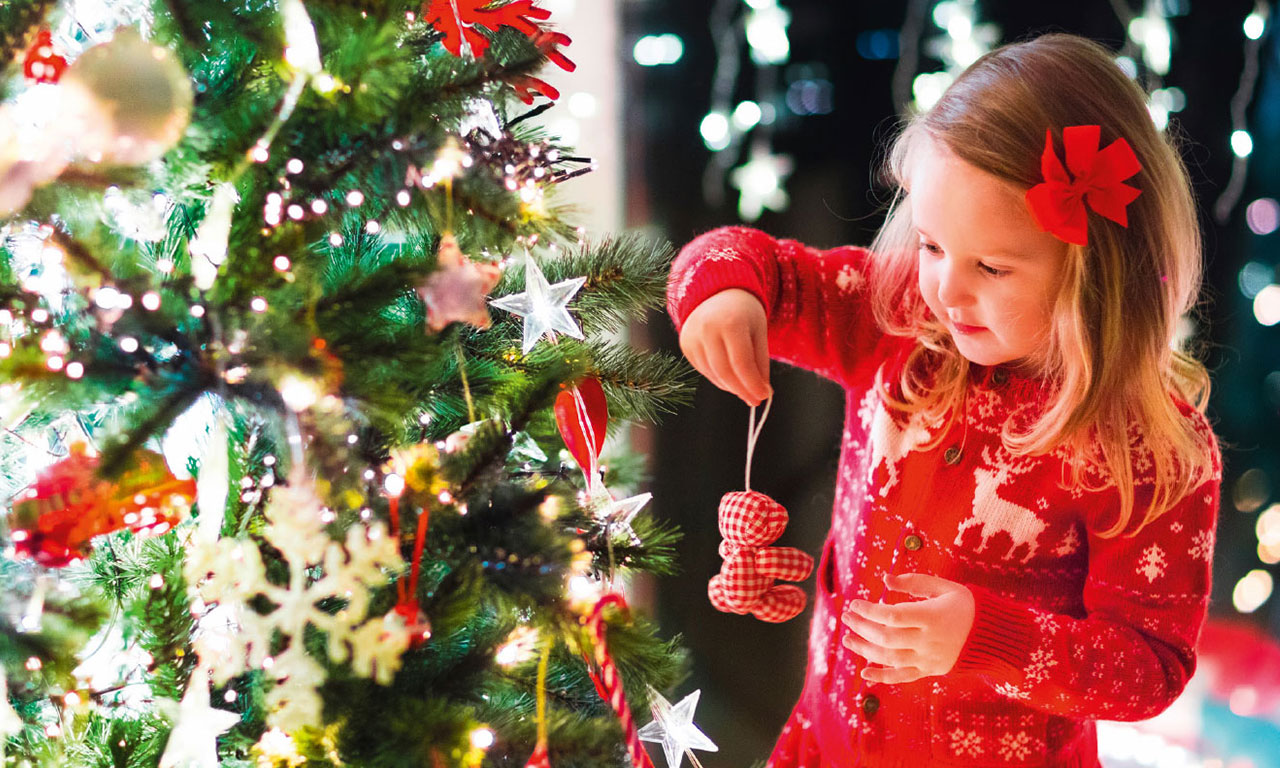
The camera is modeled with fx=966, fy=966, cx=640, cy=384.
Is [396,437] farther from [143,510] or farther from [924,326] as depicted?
[924,326]

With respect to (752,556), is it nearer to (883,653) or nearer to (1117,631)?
(883,653)

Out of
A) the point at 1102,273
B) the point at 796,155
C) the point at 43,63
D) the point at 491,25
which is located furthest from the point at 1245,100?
the point at 43,63

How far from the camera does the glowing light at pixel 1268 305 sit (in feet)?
5.23

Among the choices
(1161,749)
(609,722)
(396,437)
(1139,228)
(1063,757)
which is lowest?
(1161,749)

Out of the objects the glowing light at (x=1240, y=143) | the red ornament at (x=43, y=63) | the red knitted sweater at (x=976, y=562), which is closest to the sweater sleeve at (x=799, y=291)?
the red knitted sweater at (x=976, y=562)

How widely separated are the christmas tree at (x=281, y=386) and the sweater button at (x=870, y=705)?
23 centimetres

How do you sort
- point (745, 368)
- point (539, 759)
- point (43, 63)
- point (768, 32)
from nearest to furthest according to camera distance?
point (43, 63), point (539, 759), point (745, 368), point (768, 32)

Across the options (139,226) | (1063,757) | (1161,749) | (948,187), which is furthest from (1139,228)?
(1161,749)

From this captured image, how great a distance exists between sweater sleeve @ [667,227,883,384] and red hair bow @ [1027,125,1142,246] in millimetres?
248

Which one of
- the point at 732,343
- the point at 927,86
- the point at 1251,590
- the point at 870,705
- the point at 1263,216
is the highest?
the point at 927,86

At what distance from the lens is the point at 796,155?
1372 mm

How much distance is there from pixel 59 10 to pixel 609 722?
1.99 feet

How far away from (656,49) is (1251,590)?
1.36 meters

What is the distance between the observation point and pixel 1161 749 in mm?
1710
